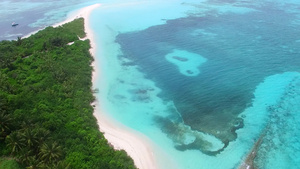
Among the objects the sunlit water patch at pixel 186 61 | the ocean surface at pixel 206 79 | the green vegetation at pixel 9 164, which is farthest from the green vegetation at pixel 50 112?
the sunlit water patch at pixel 186 61

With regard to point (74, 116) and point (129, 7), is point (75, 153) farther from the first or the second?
point (129, 7)

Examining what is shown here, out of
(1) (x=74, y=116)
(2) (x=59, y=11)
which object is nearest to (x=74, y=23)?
(2) (x=59, y=11)

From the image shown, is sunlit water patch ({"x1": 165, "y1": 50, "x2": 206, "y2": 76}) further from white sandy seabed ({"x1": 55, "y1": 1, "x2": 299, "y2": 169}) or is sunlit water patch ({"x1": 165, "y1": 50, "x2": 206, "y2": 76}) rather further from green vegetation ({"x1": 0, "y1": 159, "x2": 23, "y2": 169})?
green vegetation ({"x1": 0, "y1": 159, "x2": 23, "y2": 169})

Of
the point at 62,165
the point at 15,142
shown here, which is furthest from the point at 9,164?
the point at 62,165

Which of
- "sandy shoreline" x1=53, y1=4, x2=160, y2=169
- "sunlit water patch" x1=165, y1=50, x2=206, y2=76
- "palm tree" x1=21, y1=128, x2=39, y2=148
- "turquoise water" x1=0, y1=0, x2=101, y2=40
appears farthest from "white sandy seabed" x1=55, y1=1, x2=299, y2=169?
"turquoise water" x1=0, y1=0, x2=101, y2=40

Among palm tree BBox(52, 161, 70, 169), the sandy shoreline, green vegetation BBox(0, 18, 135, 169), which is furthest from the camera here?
the sandy shoreline

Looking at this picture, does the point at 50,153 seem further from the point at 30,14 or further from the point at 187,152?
the point at 30,14

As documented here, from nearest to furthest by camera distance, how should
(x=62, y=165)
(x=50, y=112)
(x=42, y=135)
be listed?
(x=62, y=165)
(x=42, y=135)
(x=50, y=112)

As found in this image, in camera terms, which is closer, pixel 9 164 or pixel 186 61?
pixel 9 164
